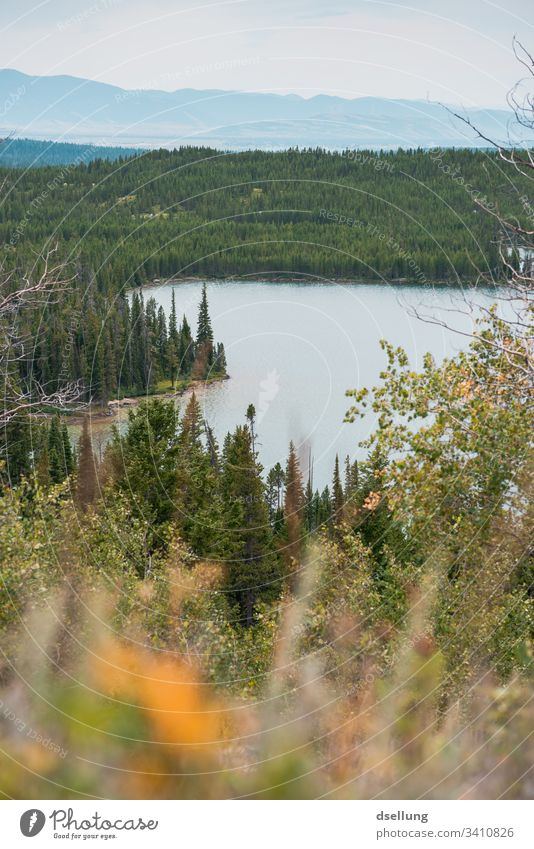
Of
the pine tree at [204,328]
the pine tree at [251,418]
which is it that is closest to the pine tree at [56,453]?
the pine tree at [251,418]

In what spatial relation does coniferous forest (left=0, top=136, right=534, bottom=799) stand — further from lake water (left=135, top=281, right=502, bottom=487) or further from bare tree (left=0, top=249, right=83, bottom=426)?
lake water (left=135, top=281, right=502, bottom=487)

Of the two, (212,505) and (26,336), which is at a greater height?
(26,336)

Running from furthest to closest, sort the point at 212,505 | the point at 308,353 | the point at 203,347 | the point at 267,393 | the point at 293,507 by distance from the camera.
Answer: the point at 203,347, the point at 308,353, the point at 267,393, the point at 293,507, the point at 212,505

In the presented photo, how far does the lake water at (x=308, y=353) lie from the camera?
250 feet

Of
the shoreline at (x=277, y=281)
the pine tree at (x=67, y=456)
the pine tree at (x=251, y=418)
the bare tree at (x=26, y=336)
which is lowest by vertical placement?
the pine tree at (x=67, y=456)

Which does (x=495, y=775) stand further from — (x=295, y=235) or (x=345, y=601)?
(x=295, y=235)

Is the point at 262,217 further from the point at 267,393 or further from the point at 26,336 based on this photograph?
the point at 26,336

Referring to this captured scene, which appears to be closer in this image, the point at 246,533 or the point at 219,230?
the point at 246,533

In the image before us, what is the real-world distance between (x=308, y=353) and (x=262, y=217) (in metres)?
87.3

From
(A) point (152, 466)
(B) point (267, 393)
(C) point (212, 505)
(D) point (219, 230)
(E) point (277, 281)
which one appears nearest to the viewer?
(A) point (152, 466)

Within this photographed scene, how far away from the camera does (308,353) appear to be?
92.6 m
